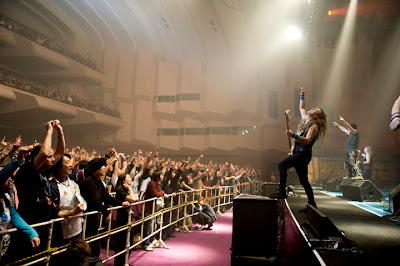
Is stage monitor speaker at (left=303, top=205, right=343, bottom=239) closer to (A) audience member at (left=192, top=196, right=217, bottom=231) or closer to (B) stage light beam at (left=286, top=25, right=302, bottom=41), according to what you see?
(A) audience member at (left=192, top=196, right=217, bottom=231)

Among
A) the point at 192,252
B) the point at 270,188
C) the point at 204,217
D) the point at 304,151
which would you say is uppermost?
the point at 304,151

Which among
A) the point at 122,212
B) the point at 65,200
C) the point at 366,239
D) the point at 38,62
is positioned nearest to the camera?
the point at 366,239

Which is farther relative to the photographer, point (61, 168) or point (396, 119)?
point (61, 168)

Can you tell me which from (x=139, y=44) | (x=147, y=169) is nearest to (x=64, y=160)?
(x=147, y=169)

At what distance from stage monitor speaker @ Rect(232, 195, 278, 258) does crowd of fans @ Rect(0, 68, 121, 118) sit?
15746mm

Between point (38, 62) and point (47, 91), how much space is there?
2194 mm

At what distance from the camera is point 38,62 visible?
1653cm

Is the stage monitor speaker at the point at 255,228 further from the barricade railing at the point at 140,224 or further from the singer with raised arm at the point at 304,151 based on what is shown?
the barricade railing at the point at 140,224

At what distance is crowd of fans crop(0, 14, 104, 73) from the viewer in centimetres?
1430

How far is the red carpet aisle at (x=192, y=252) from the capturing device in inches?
181

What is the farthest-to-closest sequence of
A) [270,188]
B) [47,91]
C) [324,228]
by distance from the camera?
1. [47,91]
2. [270,188]
3. [324,228]

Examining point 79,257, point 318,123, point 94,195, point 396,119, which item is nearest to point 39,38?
point 94,195

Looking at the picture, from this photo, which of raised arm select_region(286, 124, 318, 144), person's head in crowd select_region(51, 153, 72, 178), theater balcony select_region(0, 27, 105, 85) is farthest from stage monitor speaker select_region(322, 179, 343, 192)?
theater balcony select_region(0, 27, 105, 85)

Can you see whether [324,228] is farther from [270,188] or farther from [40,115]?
[40,115]
